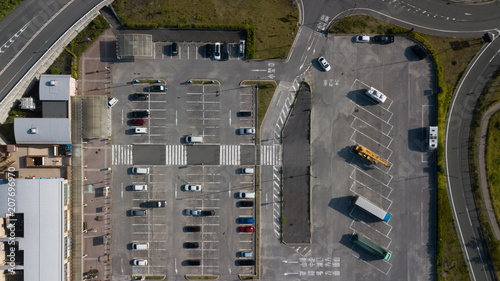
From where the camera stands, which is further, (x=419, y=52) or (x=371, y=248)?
(x=419, y=52)

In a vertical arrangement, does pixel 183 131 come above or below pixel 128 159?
above

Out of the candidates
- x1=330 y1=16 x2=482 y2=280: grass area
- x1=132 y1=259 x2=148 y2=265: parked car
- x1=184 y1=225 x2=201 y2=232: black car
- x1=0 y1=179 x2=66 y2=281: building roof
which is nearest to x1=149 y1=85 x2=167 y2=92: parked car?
x1=0 y1=179 x2=66 y2=281: building roof

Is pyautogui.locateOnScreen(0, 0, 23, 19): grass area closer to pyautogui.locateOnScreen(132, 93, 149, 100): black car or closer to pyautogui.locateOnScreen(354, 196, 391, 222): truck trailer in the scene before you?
pyautogui.locateOnScreen(132, 93, 149, 100): black car

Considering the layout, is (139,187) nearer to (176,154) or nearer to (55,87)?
(176,154)

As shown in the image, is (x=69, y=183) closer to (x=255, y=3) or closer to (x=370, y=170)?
(x=255, y=3)

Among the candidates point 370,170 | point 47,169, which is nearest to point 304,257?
point 370,170

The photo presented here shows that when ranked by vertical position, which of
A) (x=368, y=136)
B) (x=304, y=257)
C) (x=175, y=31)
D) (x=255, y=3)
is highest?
(x=255, y=3)

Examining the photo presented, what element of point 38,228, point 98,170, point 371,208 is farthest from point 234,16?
point 38,228
